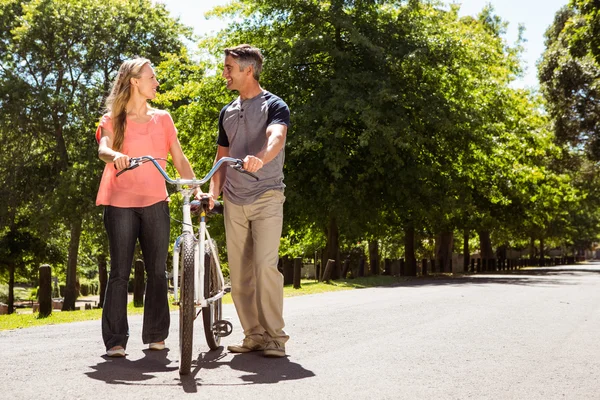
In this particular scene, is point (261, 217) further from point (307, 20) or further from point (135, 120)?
point (307, 20)

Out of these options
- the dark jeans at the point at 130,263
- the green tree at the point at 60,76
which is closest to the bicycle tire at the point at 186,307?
the dark jeans at the point at 130,263

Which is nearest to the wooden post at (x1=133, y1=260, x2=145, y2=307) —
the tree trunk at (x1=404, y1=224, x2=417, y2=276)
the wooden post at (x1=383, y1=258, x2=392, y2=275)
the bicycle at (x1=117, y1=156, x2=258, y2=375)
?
the bicycle at (x1=117, y1=156, x2=258, y2=375)

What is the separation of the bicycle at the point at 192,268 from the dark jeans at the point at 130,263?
441mm

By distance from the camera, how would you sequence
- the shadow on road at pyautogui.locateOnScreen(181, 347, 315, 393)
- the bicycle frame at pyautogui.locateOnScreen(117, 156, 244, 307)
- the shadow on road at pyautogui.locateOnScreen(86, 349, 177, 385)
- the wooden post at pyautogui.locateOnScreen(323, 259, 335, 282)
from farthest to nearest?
the wooden post at pyautogui.locateOnScreen(323, 259, 335, 282)
the bicycle frame at pyautogui.locateOnScreen(117, 156, 244, 307)
the shadow on road at pyautogui.locateOnScreen(86, 349, 177, 385)
the shadow on road at pyautogui.locateOnScreen(181, 347, 315, 393)

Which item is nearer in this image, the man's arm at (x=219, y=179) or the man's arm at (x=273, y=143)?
the man's arm at (x=273, y=143)

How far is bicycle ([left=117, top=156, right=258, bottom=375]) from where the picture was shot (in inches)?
199

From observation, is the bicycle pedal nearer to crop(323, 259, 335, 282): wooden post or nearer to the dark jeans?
the dark jeans

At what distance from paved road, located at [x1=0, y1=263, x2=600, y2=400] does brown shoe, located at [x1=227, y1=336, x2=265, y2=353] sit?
0.12 metres

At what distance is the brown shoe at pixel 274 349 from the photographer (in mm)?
5895

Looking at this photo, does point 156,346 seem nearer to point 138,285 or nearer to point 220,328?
point 220,328

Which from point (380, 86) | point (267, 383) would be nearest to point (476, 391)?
point (267, 383)

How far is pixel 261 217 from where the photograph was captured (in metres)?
6.04

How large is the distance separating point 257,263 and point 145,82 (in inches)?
64.1

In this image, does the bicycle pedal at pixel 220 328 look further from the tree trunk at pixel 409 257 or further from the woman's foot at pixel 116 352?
the tree trunk at pixel 409 257
